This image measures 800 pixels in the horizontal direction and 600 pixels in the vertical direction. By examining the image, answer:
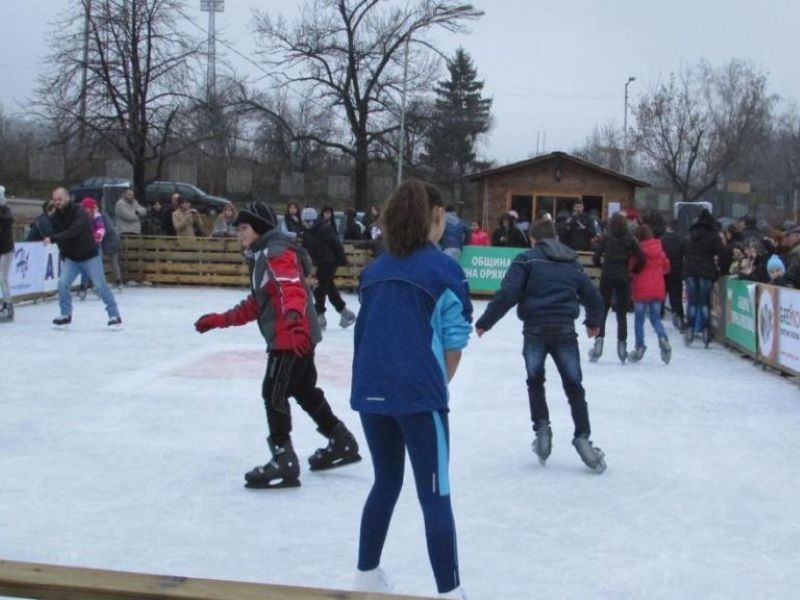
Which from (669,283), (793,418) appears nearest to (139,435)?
(793,418)

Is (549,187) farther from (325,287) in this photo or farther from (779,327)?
(779,327)

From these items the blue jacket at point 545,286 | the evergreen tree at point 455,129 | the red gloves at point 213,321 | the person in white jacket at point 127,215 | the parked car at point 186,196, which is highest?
the evergreen tree at point 455,129

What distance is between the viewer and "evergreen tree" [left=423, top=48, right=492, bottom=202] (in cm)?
3719

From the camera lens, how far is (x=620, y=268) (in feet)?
35.7

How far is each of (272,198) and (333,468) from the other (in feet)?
120

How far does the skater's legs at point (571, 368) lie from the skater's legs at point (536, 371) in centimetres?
6

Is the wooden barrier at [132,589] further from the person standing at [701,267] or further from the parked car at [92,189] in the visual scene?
the parked car at [92,189]

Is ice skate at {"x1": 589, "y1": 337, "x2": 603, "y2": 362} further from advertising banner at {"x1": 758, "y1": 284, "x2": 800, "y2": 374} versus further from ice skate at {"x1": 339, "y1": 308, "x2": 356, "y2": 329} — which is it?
ice skate at {"x1": 339, "y1": 308, "x2": 356, "y2": 329}

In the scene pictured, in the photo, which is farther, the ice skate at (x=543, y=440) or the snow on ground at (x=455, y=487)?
A: the ice skate at (x=543, y=440)

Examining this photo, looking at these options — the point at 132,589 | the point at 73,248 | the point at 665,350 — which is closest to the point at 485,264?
the point at 665,350

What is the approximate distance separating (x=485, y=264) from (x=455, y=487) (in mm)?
12733

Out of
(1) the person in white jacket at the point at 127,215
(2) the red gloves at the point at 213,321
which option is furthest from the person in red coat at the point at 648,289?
(1) the person in white jacket at the point at 127,215

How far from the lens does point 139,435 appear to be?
6.66 meters

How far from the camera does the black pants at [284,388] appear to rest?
5.34 metres
